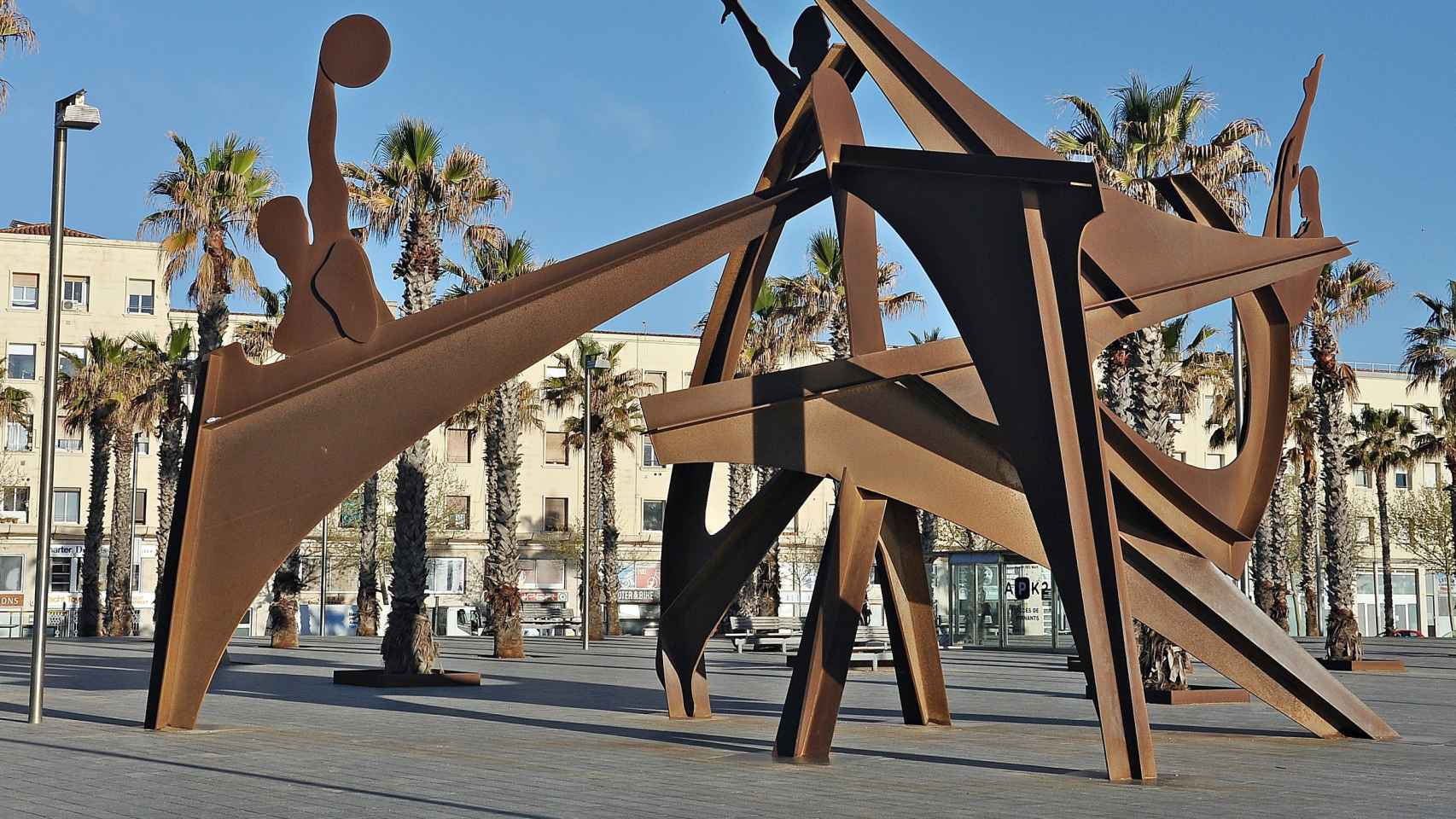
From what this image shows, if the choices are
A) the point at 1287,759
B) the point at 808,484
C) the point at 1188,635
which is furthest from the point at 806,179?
the point at 1287,759

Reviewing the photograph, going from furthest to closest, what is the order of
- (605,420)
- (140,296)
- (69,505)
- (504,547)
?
1. (140,296)
2. (69,505)
3. (605,420)
4. (504,547)

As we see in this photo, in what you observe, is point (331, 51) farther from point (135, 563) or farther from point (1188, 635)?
point (135, 563)

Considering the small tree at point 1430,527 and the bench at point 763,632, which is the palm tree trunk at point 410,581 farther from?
the small tree at point 1430,527

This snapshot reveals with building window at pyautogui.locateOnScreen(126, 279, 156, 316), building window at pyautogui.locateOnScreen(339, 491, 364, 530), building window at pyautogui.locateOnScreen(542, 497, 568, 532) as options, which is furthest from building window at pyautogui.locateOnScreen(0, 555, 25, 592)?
building window at pyautogui.locateOnScreen(542, 497, 568, 532)

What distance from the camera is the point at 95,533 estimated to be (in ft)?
132

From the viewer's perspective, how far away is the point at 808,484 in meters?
13.5

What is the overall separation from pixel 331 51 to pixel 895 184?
17.8 ft

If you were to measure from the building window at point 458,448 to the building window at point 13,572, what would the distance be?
1595cm

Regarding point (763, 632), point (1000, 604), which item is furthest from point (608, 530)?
point (1000, 604)

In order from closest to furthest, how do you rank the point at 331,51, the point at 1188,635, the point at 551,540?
1. the point at 1188,635
2. the point at 331,51
3. the point at 551,540

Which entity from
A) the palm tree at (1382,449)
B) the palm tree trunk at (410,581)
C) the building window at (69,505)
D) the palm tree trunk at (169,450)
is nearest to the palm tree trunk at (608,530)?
the palm tree trunk at (169,450)

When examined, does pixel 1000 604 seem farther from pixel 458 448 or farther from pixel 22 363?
pixel 22 363

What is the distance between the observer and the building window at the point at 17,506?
182 feet

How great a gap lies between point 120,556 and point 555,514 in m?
22.8
